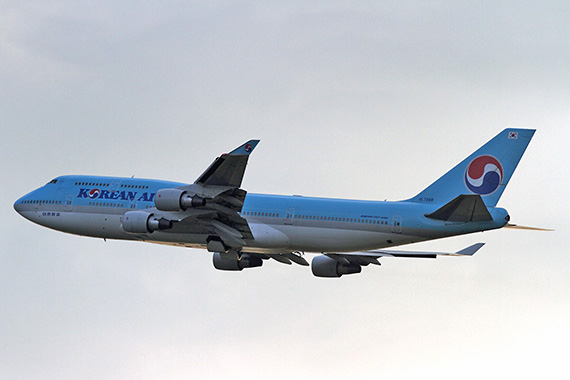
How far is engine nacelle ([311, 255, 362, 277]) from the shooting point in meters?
64.2

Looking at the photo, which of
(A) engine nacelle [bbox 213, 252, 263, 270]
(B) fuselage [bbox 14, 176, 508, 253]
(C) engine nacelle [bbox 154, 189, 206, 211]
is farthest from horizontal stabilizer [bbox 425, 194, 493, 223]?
(A) engine nacelle [bbox 213, 252, 263, 270]

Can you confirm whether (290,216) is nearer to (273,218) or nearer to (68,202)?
(273,218)

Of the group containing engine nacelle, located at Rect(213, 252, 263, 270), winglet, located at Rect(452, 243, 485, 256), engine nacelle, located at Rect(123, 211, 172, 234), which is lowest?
winglet, located at Rect(452, 243, 485, 256)

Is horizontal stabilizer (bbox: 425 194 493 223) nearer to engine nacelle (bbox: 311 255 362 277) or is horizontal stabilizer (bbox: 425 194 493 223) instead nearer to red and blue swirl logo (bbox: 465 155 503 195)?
red and blue swirl logo (bbox: 465 155 503 195)

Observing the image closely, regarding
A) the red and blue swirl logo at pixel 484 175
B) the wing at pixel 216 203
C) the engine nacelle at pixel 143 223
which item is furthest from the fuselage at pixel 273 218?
the red and blue swirl logo at pixel 484 175

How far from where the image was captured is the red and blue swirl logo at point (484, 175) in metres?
55.0

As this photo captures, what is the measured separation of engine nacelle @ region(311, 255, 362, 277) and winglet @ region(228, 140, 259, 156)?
1651 centimetres

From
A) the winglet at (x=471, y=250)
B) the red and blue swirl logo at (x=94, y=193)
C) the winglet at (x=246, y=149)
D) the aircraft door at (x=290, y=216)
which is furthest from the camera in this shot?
the red and blue swirl logo at (x=94, y=193)

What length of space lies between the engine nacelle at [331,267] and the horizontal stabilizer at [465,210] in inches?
495

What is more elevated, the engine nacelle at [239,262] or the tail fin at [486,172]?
the tail fin at [486,172]

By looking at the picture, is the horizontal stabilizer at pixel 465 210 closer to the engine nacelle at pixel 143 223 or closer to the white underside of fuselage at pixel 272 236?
the white underside of fuselage at pixel 272 236

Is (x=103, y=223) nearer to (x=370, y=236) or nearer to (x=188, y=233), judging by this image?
(x=188, y=233)

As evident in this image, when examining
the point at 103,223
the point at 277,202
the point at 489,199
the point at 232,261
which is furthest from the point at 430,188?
the point at 103,223

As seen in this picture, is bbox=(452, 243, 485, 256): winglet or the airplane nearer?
the airplane
